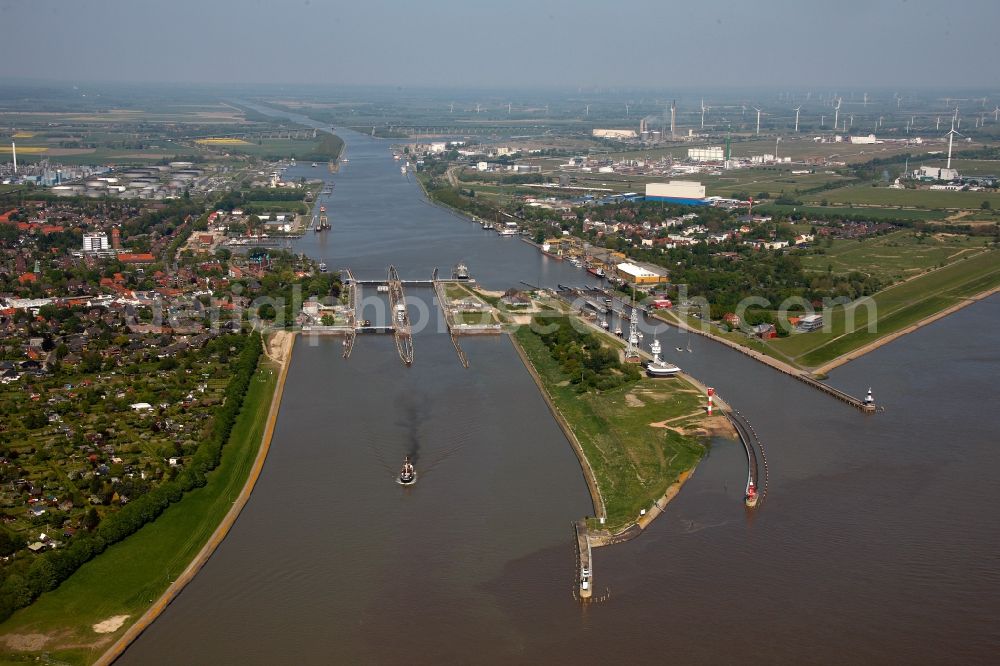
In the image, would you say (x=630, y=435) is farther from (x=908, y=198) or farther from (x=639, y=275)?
(x=908, y=198)

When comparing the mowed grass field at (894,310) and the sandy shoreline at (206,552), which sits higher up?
the mowed grass field at (894,310)

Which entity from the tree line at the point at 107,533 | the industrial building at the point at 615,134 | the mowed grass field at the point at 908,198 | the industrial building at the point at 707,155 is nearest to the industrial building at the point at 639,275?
the tree line at the point at 107,533

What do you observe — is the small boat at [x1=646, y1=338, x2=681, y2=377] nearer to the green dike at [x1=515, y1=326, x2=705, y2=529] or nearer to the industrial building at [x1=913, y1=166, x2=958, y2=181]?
the green dike at [x1=515, y1=326, x2=705, y2=529]

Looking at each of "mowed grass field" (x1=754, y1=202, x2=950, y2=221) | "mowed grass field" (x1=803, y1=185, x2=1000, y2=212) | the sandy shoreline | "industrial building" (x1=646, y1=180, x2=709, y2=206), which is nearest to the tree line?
the sandy shoreline

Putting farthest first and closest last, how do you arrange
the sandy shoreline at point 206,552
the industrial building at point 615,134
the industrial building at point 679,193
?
the industrial building at point 615,134
the industrial building at point 679,193
the sandy shoreline at point 206,552

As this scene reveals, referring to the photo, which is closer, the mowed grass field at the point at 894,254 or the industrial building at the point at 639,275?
the industrial building at the point at 639,275

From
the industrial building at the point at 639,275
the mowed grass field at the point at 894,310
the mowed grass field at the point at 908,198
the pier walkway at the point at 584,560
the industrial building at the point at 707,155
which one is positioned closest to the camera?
the pier walkway at the point at 584,560

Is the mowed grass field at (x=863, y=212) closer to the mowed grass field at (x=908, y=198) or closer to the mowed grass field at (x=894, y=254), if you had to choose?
the mowed grass field at (x=908, y=198)
